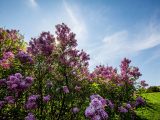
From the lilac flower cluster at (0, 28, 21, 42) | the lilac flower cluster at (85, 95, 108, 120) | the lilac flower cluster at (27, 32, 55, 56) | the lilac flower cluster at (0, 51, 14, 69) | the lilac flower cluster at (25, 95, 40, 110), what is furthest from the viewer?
the lilac flower cluster at (0, 28, 21, 42)

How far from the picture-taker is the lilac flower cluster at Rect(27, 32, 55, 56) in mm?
10273

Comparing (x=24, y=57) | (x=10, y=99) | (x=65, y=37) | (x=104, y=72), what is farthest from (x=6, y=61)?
(x=104, y=72)

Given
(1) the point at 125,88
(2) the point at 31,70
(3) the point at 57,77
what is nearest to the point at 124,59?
(1) the point at 125,88

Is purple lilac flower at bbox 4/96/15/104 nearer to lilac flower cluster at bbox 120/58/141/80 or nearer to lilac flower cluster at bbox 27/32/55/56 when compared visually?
lilac flower cluster at bbox 27/32/55/56

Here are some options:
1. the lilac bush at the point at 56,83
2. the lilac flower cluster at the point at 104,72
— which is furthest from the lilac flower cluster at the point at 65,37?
the lilac flower cluster at the point at 104,72

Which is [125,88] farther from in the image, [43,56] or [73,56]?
[43,56]

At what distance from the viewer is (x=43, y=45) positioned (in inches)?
412

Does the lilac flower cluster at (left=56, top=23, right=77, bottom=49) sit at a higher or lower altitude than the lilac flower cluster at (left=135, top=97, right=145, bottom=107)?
higher

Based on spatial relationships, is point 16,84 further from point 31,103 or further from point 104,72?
point 104,72

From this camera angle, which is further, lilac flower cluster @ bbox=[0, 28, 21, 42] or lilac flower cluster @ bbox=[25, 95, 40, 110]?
lilac flower cluster @ bbox=[0, 28, 21, 42]

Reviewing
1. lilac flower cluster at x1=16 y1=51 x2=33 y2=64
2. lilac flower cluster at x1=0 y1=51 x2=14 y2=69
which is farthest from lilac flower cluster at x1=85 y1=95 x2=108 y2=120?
lilac flower cluster at x1=0 y1=51 x2=14 y2=69

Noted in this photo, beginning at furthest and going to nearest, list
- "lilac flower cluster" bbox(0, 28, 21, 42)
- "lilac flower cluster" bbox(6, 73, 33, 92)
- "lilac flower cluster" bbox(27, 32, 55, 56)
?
"lilac flower cluster" bbox(0, 28, 21, 42) < "lilac flower cluster" bbox(27, 32, 55, 56) < "lilac flower cluster" bbox(6, 73, 33, 92)

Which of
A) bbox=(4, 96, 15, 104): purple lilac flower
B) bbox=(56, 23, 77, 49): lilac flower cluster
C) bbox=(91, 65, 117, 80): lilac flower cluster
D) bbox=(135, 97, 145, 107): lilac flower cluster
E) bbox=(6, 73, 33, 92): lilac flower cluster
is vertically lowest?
bbox=(4, 96, 15, 104): purple lilac flower

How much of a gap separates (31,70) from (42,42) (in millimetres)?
1787
